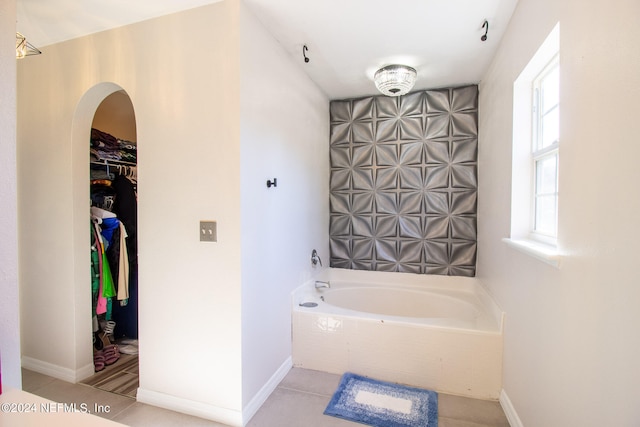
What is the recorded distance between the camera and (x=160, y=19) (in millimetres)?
1880

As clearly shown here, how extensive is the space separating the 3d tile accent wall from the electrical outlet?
177cm

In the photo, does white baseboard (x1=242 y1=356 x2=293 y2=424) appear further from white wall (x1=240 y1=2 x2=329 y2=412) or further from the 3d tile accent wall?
the 3d tile accent wall

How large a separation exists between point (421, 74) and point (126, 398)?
3.37 m

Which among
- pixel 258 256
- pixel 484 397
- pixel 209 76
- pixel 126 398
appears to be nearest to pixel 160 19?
pixel 209 76

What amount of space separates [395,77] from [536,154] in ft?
4.21

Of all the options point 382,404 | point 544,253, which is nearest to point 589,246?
point 544,253

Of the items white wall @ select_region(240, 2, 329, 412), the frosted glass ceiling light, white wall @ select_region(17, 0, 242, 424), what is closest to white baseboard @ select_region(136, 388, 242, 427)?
white wall @ select_region(17, 0, 242, 424)

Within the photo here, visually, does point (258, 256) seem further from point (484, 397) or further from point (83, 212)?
point (484, 397)

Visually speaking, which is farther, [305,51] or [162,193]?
[305,51]

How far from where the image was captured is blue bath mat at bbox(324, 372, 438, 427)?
1838 millimetres

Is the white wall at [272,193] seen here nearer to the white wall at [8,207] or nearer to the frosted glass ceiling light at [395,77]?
the frosted glass ceiling light at [395,77]

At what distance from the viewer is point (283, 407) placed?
197 centimetres

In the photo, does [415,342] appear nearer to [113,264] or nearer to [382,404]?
[382,404]

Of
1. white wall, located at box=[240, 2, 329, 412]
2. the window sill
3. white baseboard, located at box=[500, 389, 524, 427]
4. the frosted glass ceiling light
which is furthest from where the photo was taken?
the frosted glass ceiling light
